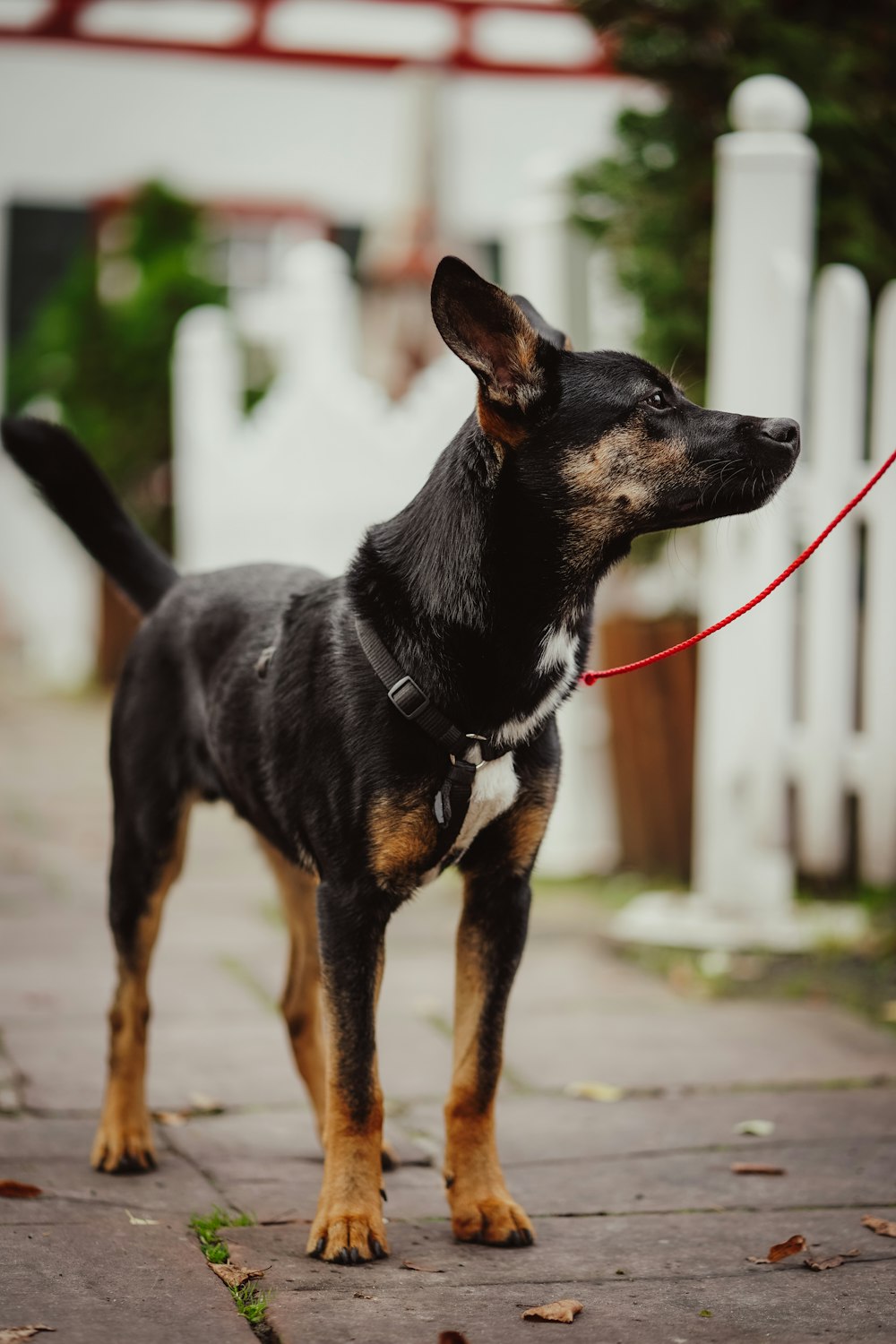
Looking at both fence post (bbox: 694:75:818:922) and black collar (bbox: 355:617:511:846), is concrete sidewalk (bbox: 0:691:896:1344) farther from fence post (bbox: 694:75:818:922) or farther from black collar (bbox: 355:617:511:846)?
black collar (bbox: 355:617:511:846)

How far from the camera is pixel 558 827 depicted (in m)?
6.86

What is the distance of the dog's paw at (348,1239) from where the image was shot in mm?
2998

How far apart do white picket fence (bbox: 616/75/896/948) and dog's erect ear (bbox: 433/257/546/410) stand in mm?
2595

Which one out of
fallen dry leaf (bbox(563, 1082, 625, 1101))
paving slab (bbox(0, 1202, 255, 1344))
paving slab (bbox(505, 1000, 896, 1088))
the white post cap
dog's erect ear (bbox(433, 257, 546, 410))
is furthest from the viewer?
the white post cap

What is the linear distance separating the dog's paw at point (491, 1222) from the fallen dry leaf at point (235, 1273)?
429mm

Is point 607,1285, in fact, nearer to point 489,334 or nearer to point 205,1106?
point 205,1106

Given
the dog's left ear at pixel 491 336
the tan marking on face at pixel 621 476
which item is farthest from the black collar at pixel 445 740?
the dog's left ear at pixel 491 336

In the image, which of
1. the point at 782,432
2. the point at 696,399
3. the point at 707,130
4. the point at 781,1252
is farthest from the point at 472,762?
the point at 707,130

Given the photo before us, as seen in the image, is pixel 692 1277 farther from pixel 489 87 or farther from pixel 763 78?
pixel 489 87

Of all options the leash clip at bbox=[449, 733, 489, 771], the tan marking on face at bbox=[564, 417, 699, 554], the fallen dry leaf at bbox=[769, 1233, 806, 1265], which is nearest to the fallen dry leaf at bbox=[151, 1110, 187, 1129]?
the leash clip at bbox=[449, 733, 489, 771]

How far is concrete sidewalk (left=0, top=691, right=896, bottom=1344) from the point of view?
9.20 ft

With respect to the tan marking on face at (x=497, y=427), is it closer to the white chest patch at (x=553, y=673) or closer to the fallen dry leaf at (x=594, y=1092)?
the white chest patch at (x=553, y=673)

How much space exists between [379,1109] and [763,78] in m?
4.03

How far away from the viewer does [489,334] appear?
3.04 metres
